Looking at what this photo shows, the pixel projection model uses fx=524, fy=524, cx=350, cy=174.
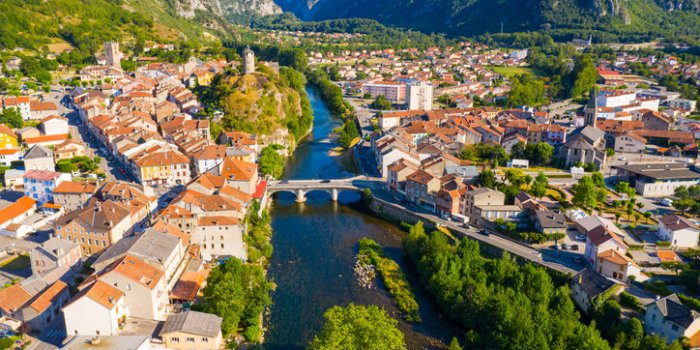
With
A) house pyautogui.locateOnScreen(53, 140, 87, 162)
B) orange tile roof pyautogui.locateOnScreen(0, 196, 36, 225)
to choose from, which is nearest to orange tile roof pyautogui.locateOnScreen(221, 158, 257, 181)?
orange tile roof pyautogui.locateOnScreen(0, 196, 36, 225)

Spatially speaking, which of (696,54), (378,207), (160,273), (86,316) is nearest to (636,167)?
(378,207)

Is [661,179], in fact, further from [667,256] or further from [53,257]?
[53,257]

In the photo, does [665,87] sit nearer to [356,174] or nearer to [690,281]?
[356,174]

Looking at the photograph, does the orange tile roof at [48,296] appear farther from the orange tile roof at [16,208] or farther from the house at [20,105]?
the house at [20,105]

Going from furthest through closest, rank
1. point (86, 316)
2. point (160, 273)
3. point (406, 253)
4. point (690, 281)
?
point (406, 253) → point (690, 281) → point (160, 273) → point (86, 316)

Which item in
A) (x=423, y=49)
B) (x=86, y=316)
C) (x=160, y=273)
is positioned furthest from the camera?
(x=423, y=49)

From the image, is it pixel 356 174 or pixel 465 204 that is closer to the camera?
pixel 465 204

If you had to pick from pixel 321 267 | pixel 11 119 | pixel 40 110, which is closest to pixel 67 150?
pixel 11 119
